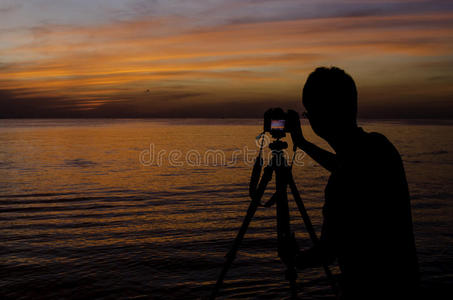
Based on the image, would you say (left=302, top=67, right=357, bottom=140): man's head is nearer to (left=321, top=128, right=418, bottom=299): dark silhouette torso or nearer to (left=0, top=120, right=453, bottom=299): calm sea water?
(left=321, top=128, right=418, bottom=299): dark silhouette torso

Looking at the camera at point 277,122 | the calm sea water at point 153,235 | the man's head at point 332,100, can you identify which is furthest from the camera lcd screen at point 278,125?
the calm sea water at point 153,235

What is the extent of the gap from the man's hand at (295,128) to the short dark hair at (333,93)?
2.61ft

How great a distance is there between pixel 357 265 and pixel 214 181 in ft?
37.8

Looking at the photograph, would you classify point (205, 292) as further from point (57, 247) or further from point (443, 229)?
point (443, 229)

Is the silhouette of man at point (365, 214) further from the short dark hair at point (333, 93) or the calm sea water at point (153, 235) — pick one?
the calm sea water at point (153, 235)

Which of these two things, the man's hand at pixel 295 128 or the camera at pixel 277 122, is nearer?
the man's hand at pixel 295 128

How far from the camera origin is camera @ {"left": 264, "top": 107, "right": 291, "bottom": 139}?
260 centimetres

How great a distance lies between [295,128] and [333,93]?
0.94m

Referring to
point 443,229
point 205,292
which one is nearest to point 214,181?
point 443,229

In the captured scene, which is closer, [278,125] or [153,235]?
[278,125]

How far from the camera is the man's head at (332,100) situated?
157 centimetres

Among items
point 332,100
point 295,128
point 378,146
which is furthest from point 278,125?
point 378,146

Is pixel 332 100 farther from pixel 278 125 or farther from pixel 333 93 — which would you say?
pixel 278 125

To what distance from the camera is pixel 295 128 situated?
2.49m
